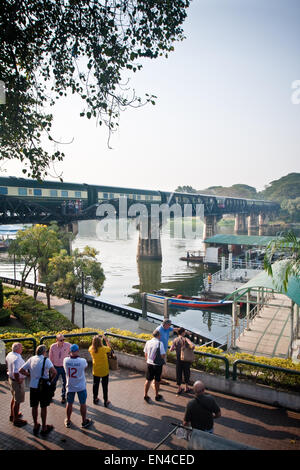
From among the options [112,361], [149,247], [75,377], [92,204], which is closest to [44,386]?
[75,377]

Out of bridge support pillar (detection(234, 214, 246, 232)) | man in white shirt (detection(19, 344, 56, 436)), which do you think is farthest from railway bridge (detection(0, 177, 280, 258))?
bridge support pillar (detection(234, 214, 246, 232))

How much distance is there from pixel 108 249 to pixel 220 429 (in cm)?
7431

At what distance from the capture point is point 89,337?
9.82 metres

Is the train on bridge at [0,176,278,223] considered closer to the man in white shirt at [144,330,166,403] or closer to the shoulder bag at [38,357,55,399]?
the man in white shirt at [144,330,166,403]

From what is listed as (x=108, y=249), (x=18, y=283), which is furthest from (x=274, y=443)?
(x=108, y=249)

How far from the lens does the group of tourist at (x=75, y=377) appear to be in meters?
4.99

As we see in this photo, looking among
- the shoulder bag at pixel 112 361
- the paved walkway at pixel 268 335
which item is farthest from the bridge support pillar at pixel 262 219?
the shoulder bag at pixel 112 361

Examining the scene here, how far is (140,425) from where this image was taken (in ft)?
20.2

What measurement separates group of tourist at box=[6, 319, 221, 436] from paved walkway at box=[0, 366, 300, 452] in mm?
182

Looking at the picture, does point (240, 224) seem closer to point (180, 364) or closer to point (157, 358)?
point (180, 364)

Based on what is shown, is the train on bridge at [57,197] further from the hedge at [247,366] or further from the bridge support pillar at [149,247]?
the hedge at [247,366]

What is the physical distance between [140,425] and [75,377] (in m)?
1.48

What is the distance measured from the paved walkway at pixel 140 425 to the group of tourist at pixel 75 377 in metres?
0.18

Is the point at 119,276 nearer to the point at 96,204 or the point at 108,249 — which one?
the point at 96,204
